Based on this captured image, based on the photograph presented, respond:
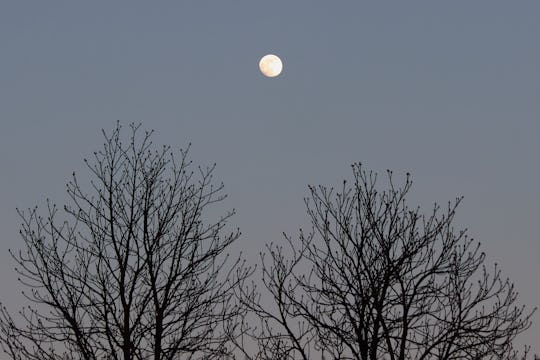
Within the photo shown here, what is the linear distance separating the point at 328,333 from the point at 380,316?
3.20 ft

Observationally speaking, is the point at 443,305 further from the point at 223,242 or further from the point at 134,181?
the point at 134,181

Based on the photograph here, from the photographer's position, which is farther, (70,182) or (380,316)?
(70,182)

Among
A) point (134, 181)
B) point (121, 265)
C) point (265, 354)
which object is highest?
point (134, 181)

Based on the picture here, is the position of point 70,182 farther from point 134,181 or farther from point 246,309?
point 246,309

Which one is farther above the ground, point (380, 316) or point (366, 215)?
point (366, 215)

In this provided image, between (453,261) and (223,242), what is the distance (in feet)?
13.0

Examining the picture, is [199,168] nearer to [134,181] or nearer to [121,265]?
[134,181]

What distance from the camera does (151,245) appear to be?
712 inches

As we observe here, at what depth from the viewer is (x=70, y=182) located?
1905 centimetres

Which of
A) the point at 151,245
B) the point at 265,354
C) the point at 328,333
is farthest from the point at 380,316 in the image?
the point at 151,245

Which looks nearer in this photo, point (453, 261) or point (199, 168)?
point (453, 261)

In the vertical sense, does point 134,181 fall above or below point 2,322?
above

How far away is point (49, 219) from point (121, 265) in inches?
61.3

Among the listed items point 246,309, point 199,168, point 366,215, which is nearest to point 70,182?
point 199,168
